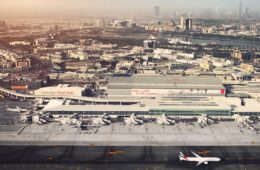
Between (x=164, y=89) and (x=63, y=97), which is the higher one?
(x=164, y=89)

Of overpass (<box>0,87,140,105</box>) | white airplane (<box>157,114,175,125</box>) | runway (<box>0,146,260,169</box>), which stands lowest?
runway (<box>0,146,260,169</box>)

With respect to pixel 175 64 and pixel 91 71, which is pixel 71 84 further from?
pixel 175 64

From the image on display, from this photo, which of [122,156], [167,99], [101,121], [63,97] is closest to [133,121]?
[101,121]

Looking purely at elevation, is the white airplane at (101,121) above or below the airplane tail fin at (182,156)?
above

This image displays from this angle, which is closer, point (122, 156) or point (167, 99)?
point (122, 156)

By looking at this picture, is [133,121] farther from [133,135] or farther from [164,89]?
[164,89]

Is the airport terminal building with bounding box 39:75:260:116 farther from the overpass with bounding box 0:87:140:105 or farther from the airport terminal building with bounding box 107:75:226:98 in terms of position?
the overpass with bounding box 0:87:140:105

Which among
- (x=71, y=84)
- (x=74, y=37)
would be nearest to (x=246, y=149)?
(x=71, y=84)

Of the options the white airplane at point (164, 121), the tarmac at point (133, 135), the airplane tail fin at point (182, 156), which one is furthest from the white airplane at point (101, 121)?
the airplane tail fin at point (182, 156)

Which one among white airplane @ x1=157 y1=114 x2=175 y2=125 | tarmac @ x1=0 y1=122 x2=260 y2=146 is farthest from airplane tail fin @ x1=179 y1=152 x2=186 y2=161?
white airplane @ x1=157 y1=114 x2=175 y2=125

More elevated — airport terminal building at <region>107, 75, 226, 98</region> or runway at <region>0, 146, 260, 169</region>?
airport terminal building at <region>107, 75, 226, 98</region>

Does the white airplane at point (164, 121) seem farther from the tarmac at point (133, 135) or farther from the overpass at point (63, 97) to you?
the overpass at point (63, 97)
